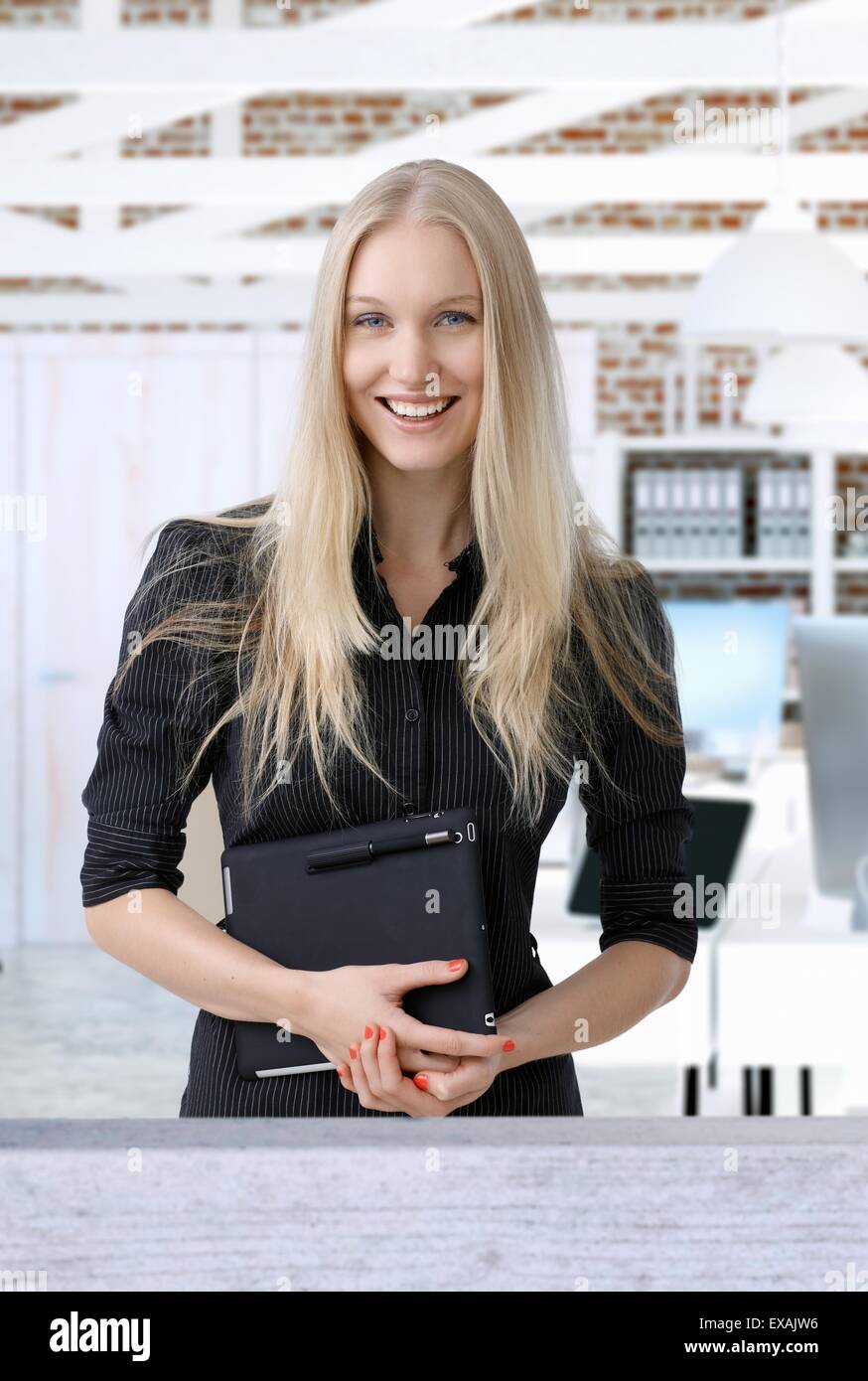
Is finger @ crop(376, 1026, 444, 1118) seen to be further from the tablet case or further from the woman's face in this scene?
the woman's face

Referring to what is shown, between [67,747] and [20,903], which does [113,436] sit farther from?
[20,903]

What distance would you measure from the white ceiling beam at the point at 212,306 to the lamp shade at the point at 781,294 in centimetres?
251

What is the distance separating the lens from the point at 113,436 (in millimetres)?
5844

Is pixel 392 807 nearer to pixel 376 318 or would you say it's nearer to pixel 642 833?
pixel 642 833

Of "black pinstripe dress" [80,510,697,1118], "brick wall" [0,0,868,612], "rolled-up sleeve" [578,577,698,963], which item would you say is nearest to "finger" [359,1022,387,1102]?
"black pinstripe dress" [80,510,697,1118]

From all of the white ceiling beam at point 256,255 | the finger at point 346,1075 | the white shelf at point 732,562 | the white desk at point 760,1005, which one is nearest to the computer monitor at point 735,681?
the white ceiling beam at point 256,255

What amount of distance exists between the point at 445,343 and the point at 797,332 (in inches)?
85.5

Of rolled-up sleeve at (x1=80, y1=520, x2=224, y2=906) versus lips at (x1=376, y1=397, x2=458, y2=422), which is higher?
lips at (x1=376, y1=397, x2=458, y2=422)

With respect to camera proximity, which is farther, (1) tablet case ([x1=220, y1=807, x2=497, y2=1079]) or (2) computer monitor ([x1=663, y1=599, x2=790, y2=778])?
(2) computer monitor ([x1=663, y1=599, x2=790, y2=778])

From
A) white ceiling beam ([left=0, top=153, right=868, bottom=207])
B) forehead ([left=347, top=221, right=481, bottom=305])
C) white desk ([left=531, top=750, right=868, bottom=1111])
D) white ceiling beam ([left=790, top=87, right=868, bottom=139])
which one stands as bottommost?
white desk ([left=531, top=750, right=868, bottom=1111])

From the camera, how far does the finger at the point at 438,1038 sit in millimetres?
985

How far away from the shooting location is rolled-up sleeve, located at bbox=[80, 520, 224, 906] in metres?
1.09

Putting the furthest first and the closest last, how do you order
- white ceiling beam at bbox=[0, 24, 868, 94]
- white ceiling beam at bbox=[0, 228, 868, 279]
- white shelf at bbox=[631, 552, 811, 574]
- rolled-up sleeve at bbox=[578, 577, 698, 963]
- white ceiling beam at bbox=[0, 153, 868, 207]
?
white shelf at bbox=[631, 552, 811, 574] → white ceiling beam at bbox=[0, 228, 868, 279] → white ceiling beam at bbox=[0, 153, 868, 207] → white ceiling beam at bbox=[0, 24, 868, 94] → rolled-up sleeve at bbox=[578, 577, 698, 963]

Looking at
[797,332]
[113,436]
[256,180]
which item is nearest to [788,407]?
[797,332]
